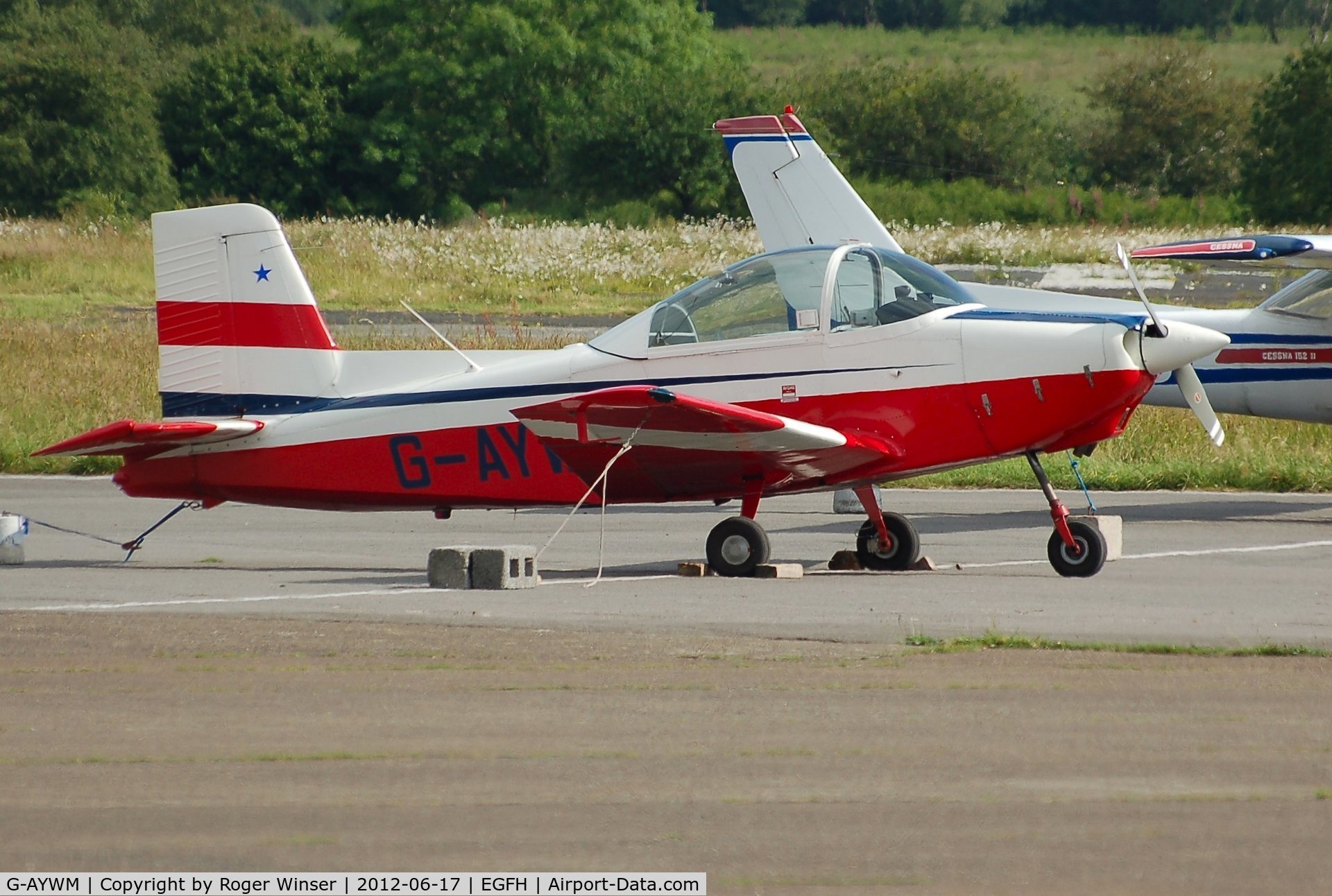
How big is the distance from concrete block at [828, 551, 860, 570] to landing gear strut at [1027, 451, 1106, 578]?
47.3 inches

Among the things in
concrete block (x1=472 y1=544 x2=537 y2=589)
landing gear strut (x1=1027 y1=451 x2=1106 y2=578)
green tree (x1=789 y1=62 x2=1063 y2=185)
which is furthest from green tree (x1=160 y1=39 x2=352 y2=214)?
landing gear strut (x1=1027 y1=451 x2=1106 y2=578)

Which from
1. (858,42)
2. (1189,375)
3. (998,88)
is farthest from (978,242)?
(858,42)

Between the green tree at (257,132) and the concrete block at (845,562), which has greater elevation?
the green tree at (257,132)

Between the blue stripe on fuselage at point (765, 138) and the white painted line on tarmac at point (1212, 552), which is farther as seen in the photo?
the blue stripe on fuselage at point (765, 138)

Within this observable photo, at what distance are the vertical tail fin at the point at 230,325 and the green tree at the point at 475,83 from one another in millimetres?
46944

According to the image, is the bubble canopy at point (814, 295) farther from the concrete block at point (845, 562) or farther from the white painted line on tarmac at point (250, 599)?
the white painted line on tarmac at point (250, 599)

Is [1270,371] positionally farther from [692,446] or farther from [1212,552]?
[692,446]

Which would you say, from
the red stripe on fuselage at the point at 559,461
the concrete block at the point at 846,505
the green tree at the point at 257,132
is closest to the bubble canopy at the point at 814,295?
the red stripe on fuselage at the point at 559,461

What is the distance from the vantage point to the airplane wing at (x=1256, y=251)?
40.6 feet

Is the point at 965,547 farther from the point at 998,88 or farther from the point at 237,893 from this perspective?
the point at 998,88

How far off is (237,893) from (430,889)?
48cm

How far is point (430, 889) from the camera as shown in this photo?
4.14 m

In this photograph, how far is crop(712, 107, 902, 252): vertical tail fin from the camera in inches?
569

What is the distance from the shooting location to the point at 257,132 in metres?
55.1
